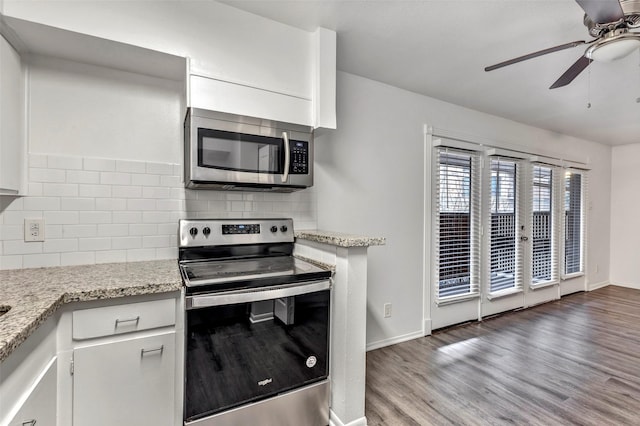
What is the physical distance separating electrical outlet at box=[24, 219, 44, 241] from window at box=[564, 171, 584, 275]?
5891 mm

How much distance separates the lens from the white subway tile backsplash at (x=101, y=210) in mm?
1626

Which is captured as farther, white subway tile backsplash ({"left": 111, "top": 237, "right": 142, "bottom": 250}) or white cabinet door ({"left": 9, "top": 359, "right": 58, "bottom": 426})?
white subway tile backsplash ({"left": 111, "top": 237, "right": 142, "bottom": 250})

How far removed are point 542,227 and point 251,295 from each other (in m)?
4.38

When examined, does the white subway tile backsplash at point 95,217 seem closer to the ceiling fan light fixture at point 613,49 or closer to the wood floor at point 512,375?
the wood floor at point 512,375

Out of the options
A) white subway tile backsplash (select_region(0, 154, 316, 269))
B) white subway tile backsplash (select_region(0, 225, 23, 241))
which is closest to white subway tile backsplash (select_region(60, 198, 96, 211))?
white subway tile backsplash (select_region(0, 154, 316, 269))

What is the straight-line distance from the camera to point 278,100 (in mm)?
1903

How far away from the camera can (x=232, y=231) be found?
2.02 m

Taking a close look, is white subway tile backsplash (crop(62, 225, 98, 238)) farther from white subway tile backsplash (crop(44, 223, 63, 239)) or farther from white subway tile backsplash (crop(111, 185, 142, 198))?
white subway tile backsplash (crop(111, 185, 142, 198))

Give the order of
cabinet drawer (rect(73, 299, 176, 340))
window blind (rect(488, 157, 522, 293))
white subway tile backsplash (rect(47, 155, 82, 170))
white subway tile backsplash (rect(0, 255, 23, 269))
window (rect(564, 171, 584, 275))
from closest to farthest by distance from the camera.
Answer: cabinet drawer (rect(73, 299, 176, 340))
white subway tile backsplash (rect(0, 255, 23, 269))
white subway tile backsplash (rect(47, 155, 82, 170))
window blind (rect(488, 157, 522, 293))
window (rect(564, 171, 584, 275))

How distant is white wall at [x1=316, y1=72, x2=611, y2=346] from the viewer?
8.50ft

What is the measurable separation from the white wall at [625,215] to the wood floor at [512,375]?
2.27 metres

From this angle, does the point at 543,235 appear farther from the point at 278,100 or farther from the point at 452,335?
the point at 278,100

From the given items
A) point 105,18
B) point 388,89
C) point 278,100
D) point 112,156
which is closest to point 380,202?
point 388,89

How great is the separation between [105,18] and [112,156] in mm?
715
